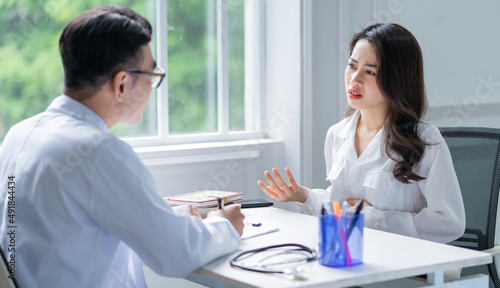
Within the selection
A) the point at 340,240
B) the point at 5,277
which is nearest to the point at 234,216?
the point at 340,240

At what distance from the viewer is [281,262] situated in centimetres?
161

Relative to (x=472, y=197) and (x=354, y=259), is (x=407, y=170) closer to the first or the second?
(x=472, y=197)

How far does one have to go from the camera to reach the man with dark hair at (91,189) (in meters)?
1.49

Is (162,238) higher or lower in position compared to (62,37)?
lower

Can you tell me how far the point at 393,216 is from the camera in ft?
7.24

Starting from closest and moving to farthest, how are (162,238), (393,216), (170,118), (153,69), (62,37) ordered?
(162,238) < (62,37) < (153,69) < (393,216) < (170,118)

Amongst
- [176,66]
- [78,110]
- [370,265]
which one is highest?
[176,66]

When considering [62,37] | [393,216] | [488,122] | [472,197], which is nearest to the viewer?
[62,37]

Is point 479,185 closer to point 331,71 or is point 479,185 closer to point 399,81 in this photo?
point 399,81

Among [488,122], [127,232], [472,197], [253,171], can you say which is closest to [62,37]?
[127,232]

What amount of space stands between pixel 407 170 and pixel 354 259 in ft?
2.47

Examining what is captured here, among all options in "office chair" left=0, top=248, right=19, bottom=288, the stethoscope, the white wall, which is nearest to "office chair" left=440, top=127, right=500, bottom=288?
the stethoscope

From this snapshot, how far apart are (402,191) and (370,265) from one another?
76cm

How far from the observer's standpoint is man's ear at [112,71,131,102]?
1612 millimetres
